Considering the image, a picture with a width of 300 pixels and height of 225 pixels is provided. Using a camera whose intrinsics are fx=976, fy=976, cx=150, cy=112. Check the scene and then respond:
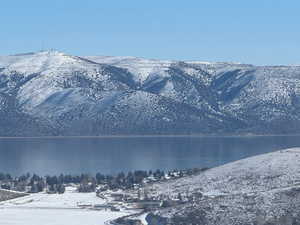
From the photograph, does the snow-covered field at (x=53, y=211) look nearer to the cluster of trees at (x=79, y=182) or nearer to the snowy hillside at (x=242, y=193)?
the cluster of trees at (x=79, y=182)

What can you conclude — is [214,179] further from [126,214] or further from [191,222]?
[191,222]

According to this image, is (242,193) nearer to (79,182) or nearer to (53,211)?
(53,211)

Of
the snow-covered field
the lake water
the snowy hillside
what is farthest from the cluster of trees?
the lake water

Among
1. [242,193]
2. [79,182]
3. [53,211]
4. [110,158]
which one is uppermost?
[110,158]

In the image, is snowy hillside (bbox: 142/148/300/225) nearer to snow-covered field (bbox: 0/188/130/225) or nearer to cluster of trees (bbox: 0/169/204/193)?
snow-covered field (bbox: 0/188/130/225)

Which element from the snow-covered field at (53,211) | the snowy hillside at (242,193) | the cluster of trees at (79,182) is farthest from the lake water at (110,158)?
the snow-covered field at (53,211)

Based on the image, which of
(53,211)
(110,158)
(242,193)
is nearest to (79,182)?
(53,211)
